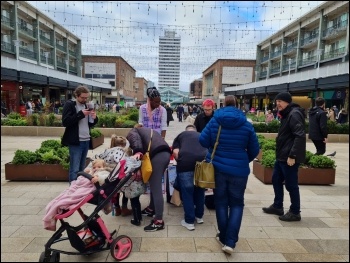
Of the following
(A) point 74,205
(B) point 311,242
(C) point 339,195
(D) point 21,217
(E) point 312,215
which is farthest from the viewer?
(C) point 339,195

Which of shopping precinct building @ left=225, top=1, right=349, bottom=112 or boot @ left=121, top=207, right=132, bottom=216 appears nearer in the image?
boot @ left=121, top=207, right=132, bottom=216

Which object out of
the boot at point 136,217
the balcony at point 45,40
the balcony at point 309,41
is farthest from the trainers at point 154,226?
the balcony at point 45,40

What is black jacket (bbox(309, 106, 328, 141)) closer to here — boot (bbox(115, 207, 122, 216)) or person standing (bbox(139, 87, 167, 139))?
person standing (bbox(139, 87, 167, 139))

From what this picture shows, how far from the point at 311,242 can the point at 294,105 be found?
1832 millimetres

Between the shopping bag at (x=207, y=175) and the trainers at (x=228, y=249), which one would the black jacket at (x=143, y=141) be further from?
the trainers at (x=228, y=249)

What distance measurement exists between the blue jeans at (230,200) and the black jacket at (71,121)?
2.40 metres

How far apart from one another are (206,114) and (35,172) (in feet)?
12.3

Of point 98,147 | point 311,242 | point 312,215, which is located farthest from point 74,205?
point 98,147

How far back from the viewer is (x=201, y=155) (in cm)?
365

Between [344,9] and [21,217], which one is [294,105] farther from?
[344,9]

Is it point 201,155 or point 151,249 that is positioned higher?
point 201,155

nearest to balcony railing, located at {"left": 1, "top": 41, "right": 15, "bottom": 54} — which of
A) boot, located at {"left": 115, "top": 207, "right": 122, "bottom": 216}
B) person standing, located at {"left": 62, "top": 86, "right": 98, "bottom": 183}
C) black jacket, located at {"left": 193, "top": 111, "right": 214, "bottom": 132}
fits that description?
person standing, located at {"left": 62, "top": 86, "right": 98, "bottom": 183}

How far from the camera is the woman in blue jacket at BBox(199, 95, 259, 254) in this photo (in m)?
3.02

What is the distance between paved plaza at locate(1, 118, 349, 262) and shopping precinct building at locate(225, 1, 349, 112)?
55.0 feet
